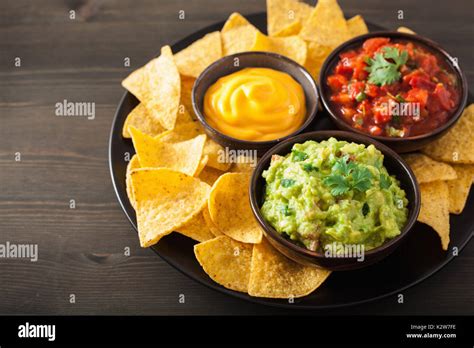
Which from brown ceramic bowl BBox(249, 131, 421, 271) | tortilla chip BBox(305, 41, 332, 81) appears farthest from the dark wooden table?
tortilla chip BBox(305, 41, 332, 81)

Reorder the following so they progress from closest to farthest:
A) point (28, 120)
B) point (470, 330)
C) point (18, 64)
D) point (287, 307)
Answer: point (287, 307), point (470, 330), point (28, 120), point (18, 64)

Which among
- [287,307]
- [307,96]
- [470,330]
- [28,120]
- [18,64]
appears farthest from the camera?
[18,64]

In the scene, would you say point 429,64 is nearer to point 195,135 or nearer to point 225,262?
point 195,135

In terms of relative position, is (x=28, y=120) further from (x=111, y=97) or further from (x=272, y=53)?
(x=272, y=53)

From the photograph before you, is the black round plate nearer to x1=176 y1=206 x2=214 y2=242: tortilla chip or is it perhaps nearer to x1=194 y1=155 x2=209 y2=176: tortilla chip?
x1=176 y1=206 x2=214 y2=242: tortilla chip

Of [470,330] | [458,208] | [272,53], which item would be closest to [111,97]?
[272,53]

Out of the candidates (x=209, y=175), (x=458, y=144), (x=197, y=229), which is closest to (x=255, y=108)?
(x=209, y=175)
